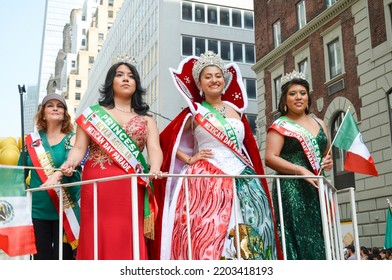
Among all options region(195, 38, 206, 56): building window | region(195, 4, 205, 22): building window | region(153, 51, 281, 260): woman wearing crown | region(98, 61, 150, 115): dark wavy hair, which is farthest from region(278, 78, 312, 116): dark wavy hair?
region(195, 4, 205, 22): building window

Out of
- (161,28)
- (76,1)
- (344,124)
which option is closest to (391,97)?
(344,124)

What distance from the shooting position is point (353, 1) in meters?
17.6

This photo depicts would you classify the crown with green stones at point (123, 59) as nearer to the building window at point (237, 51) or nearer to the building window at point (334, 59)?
the building window at point (334, 59)

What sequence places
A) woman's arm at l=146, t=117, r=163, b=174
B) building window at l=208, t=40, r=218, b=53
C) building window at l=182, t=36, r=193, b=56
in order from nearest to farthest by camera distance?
woman's arm at l=146, t=117, r=163, b=174 < building window at l=182, t=36, r=193, b=56 < building window at l=208, t=40, r=218, b=53

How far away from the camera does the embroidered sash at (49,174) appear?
404 centimetres

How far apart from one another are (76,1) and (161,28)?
12001 centimetres

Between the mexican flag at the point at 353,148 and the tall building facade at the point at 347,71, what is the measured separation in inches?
444

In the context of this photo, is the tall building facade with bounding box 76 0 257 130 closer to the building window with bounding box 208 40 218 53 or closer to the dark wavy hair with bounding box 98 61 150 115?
the building window with bounding box 208 40 218 53

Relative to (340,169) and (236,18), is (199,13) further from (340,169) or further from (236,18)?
(340,169)

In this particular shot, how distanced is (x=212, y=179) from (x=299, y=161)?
0.84m

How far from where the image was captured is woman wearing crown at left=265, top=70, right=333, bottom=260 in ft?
14.0

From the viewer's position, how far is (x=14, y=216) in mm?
3361

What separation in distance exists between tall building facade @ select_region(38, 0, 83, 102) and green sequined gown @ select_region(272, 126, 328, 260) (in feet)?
452
